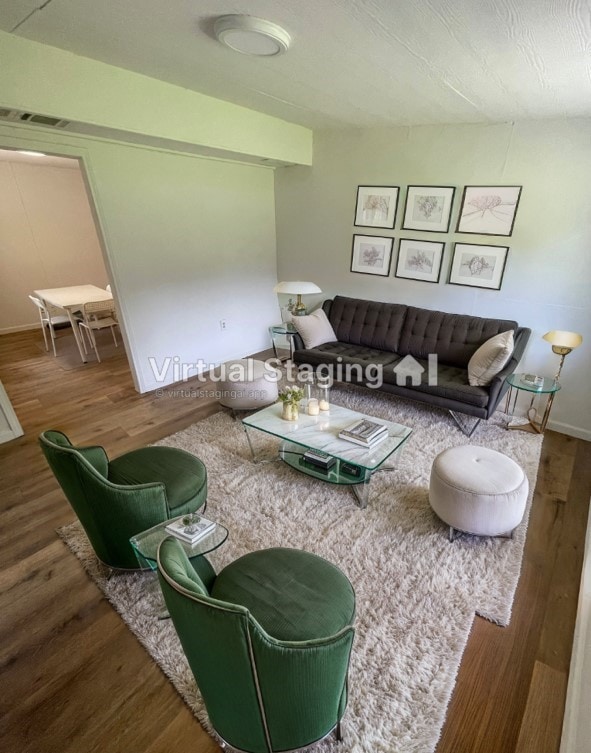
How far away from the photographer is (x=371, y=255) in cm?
399

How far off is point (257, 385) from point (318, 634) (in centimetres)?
225

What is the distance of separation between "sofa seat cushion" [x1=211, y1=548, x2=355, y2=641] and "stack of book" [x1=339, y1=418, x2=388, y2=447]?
96 centimetres

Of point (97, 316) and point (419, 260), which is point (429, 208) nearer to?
point (419, 260)

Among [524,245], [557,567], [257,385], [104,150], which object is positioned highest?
[104,150]

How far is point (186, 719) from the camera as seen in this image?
1349 millimetres

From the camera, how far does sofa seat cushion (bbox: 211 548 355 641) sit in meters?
1.23

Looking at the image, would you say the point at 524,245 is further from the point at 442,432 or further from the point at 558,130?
the point at 442,432

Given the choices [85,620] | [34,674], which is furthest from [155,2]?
[34,674]

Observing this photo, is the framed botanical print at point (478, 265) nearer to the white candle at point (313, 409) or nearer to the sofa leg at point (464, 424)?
the sofa leg at point (464, 424)

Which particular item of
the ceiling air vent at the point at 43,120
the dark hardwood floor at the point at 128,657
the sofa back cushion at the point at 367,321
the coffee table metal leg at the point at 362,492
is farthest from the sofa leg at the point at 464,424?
the ceiling air vent at the point at 43,120

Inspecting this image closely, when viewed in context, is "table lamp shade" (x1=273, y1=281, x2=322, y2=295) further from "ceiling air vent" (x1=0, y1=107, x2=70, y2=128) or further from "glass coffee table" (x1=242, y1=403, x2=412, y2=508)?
Result: "ceiling air vent" (x1=0, y1=107, x2=70, y2=128)

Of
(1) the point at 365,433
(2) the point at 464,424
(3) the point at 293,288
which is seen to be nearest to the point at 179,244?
(3) the point at 293,288

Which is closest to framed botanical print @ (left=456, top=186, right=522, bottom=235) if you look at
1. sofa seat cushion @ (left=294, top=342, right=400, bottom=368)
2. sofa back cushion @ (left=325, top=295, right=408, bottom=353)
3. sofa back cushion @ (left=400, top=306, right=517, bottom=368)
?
sofa back cushion @ (left=400, top=306, right=517, bottom=368)

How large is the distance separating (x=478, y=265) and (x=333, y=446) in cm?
235
